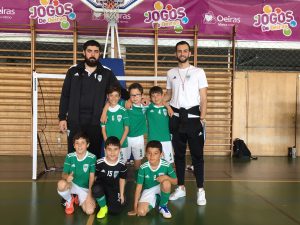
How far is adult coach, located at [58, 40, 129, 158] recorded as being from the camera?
3.69 m

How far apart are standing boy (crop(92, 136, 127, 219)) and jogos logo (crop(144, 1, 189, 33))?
4.52 metres

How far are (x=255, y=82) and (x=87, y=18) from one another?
14.1ft

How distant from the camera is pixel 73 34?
287 inches

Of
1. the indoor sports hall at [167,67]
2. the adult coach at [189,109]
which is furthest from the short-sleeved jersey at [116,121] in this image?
the indoor sports hall at [167,67]

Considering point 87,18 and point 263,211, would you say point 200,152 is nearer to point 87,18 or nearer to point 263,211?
point 263,211

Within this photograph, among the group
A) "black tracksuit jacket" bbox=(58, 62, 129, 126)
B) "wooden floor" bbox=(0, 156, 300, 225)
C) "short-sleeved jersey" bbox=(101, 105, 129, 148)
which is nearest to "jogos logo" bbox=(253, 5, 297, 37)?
"wooden floor" bbox=(0, 156, 300, 225)

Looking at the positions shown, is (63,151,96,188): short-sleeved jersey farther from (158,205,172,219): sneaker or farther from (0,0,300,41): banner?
(0,0,300,41): banner

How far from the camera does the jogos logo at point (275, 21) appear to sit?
7512 millimetres

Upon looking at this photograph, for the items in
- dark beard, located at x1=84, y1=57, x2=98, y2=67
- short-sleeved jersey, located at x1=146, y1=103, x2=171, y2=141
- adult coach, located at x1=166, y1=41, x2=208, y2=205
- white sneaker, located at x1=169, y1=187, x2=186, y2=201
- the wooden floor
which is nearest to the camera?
the wooden floor

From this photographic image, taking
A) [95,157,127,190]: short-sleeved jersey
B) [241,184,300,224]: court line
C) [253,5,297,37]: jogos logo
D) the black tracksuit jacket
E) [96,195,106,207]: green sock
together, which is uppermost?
[253,5,297,37]: jogos logo

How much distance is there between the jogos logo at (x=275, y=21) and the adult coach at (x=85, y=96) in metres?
5.11

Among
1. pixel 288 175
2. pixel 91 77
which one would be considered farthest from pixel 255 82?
pixel 91 77

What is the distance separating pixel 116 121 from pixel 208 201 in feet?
5.26

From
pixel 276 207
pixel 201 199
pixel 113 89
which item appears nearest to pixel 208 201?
pixel 201 199
